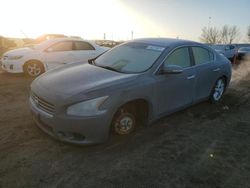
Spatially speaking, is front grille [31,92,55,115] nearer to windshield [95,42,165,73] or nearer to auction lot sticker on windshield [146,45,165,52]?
windshield [95,42,165,73]

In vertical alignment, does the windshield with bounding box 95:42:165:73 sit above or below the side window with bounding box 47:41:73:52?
above

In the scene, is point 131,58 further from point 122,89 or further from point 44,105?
point 44,105

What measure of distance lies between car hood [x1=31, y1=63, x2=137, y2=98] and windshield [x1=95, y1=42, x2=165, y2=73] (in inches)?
10.1

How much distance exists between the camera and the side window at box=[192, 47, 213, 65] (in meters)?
5.13

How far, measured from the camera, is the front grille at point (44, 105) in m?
3.52

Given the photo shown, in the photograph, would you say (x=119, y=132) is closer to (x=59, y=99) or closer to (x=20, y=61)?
(x=59, y=99)

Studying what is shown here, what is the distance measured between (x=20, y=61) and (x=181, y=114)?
5879mm

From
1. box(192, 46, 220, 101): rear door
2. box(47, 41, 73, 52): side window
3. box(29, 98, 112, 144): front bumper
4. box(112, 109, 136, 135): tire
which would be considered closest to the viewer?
box(29, 98, 112, 144): front bumper

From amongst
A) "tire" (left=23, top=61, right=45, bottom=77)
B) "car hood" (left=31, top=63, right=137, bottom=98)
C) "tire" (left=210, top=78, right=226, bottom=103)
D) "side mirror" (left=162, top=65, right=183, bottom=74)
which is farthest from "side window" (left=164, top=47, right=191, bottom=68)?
"tire" (left=23, top=61, right=45, bottom=77)

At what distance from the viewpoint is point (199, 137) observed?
4316 mm

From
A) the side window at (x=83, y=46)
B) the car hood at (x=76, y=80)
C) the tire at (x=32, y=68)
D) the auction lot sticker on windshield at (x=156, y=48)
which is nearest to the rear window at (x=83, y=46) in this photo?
the side window at (x=83, y=46)

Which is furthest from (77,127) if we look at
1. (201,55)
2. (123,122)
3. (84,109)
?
(201,55)

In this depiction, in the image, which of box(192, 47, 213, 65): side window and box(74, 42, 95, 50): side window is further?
box(74, 42, 95, 50): side window

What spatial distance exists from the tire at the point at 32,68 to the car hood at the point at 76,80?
4.55 meters
